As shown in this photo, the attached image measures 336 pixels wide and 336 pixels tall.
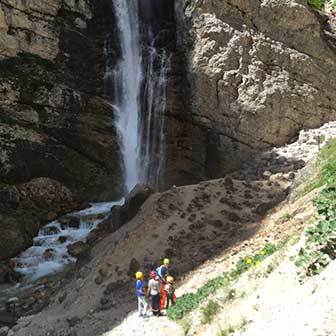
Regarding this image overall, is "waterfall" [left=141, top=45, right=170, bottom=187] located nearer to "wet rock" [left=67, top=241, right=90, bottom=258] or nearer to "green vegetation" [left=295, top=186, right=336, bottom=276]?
"wet rock" [left=67, top=241, right=90, bottom=258]

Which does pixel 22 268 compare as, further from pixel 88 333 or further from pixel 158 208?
pixel 88 333

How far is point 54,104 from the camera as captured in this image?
26906mm

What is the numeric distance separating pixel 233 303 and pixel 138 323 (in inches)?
120

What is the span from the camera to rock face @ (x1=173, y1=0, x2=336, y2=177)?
2758 cm

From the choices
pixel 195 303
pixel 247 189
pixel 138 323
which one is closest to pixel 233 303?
pixel 195 303

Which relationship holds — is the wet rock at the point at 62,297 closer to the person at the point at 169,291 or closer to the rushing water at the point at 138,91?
the person at the point at 169,291

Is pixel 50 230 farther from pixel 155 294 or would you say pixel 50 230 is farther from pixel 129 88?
pixel 155 294

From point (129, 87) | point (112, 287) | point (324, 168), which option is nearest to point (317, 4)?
point (129, 87)

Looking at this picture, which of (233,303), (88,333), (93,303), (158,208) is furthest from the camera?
(158,208)

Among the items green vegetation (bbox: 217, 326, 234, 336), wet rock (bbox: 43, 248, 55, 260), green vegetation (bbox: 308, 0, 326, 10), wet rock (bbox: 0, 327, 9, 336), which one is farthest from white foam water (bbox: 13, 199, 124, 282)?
green vegetation (bbox: 308, 0, 326, 10)

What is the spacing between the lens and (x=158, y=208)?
17047 millimetres

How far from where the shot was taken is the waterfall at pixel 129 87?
91.9 feet

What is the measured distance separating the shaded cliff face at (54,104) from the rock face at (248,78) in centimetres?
515

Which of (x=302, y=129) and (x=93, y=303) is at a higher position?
(x=302, y=129)
